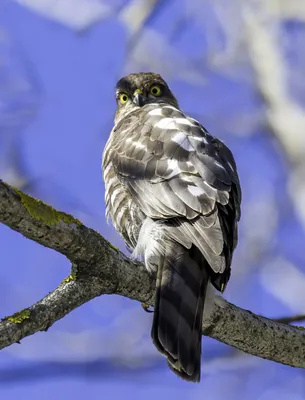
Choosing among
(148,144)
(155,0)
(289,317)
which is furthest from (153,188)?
(155,0)

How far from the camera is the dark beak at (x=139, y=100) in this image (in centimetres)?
638

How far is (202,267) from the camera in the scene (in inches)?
164

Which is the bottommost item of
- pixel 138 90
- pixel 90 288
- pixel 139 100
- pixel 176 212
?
pixel 90 288

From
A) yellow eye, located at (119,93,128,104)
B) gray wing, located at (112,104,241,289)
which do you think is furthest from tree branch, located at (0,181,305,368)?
yellow eye, located at (119,93,128,104)

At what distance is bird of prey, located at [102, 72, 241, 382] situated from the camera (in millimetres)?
3957

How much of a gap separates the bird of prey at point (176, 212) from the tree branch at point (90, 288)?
0.16 meters

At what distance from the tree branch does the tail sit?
133 millimetres

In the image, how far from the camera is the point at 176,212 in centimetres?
426

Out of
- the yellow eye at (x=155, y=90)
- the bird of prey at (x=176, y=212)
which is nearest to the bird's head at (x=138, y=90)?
the yellow eye at (x=155, y=90)

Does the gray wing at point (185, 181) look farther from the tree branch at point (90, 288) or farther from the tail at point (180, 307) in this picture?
the tree branch at point (90, 288)

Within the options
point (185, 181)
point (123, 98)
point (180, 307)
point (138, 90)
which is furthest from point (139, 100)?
point (180, 307)

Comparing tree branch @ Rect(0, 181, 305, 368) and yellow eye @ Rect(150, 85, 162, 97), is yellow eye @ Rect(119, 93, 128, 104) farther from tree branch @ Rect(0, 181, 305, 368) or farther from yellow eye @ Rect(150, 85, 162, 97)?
tree branch @ Rect(0, 181, 305, 368)

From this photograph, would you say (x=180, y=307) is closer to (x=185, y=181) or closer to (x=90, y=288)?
(x=90, y=288)

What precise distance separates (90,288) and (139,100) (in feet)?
9.12
